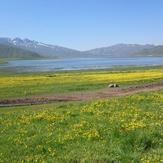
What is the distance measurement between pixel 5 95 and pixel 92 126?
33.6 metres

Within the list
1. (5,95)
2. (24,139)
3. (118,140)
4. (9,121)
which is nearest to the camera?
(118,140)

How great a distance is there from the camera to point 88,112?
28.8m

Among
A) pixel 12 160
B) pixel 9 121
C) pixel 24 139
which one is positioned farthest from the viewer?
pixel 9 121

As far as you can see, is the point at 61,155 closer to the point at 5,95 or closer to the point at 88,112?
the point at 88,112

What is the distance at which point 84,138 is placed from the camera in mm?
19078

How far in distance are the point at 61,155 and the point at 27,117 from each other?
11.0m

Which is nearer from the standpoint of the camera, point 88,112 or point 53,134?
point 53,134

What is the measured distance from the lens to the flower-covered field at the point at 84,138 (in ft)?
53.0

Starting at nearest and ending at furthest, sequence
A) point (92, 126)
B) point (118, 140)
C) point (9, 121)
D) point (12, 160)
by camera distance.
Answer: point (12, 160)
point (118, 140)
point (92, 126)
point (9, 121)

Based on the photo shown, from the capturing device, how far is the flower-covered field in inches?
636

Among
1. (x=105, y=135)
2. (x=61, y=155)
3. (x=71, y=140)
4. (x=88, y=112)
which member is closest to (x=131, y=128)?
(x=105, y=135)

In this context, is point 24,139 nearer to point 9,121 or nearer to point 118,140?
point 118,140

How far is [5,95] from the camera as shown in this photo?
53969 millimetres

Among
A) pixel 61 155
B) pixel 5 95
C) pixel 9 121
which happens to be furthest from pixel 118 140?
pixel 5 95
